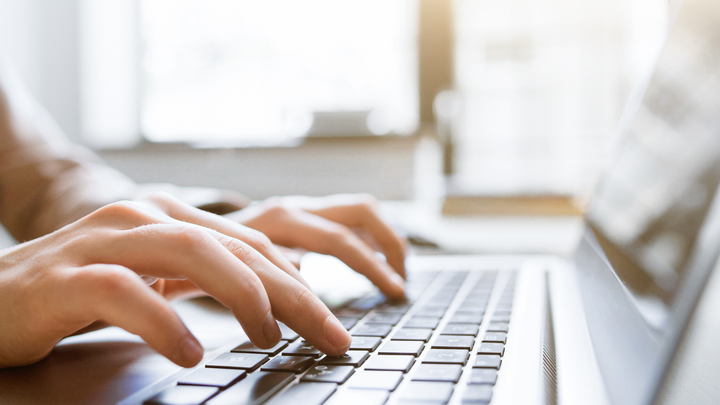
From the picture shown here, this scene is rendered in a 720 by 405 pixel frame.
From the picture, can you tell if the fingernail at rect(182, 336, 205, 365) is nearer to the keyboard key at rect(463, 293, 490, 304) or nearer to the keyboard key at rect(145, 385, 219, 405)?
the keyboard key at rect(145, 385, 219, 405)

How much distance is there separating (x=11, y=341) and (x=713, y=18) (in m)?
0.44

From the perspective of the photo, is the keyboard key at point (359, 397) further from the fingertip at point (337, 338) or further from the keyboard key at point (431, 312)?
the keyboard key at point (431, 312)

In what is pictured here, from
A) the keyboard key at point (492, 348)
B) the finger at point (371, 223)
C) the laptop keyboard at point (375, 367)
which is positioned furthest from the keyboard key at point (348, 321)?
the finger at point (371, 223)

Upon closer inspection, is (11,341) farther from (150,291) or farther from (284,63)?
(284,63)

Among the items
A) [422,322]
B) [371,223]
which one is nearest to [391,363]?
[422,322]

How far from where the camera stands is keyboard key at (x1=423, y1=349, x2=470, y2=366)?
0.27 metres

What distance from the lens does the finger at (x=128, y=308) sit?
257mm

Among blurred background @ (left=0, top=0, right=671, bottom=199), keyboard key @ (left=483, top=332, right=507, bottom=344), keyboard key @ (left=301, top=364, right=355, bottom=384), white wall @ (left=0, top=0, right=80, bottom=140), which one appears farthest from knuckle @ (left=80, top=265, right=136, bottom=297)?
white wall @ (left=0, top=0, right=80, bottom=140)

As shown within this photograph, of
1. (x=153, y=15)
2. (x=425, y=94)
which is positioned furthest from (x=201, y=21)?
(x=425, y=94)

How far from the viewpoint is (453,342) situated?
31 centimetres

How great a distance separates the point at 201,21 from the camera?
2.15 metres

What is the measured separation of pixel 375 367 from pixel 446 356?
4 centimetres

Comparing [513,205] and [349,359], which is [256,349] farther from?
[513,205]

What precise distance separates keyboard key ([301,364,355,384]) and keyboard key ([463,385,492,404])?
0.20 ft
